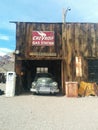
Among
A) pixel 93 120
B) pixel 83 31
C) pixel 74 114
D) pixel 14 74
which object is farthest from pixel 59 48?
pixel 93 120

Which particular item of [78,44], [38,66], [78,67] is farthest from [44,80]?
[38,66]

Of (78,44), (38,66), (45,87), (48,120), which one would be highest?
(78,44)

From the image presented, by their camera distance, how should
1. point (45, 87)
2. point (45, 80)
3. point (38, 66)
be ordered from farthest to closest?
point (38, 66)
point (45, 80)
point (45, 87)

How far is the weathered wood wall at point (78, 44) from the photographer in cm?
2220

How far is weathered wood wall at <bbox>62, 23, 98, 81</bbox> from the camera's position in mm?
22203

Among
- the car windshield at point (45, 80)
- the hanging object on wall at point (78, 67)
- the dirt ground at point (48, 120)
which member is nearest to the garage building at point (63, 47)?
the hanging object on wall at point (78, 67)

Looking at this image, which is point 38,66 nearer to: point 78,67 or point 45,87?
point 78,67

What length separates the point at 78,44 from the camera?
22375mm

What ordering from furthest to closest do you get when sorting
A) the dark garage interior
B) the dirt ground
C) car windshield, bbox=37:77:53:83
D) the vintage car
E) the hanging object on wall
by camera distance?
the dark garage interior
the hanging object on wall
car windshield, bbox=37:77:53:83
the vintage car
the dirt ground

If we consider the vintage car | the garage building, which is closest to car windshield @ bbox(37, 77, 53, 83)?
the vintage car

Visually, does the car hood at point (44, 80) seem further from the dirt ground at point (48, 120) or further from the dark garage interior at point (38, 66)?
the dirt ground at point (48, 120)

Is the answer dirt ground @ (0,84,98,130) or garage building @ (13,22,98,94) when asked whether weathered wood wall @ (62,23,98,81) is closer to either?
garage building @ (13,22,98,94)

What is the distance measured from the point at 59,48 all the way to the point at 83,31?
2.11m

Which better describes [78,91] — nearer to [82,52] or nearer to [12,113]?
[82,52]
